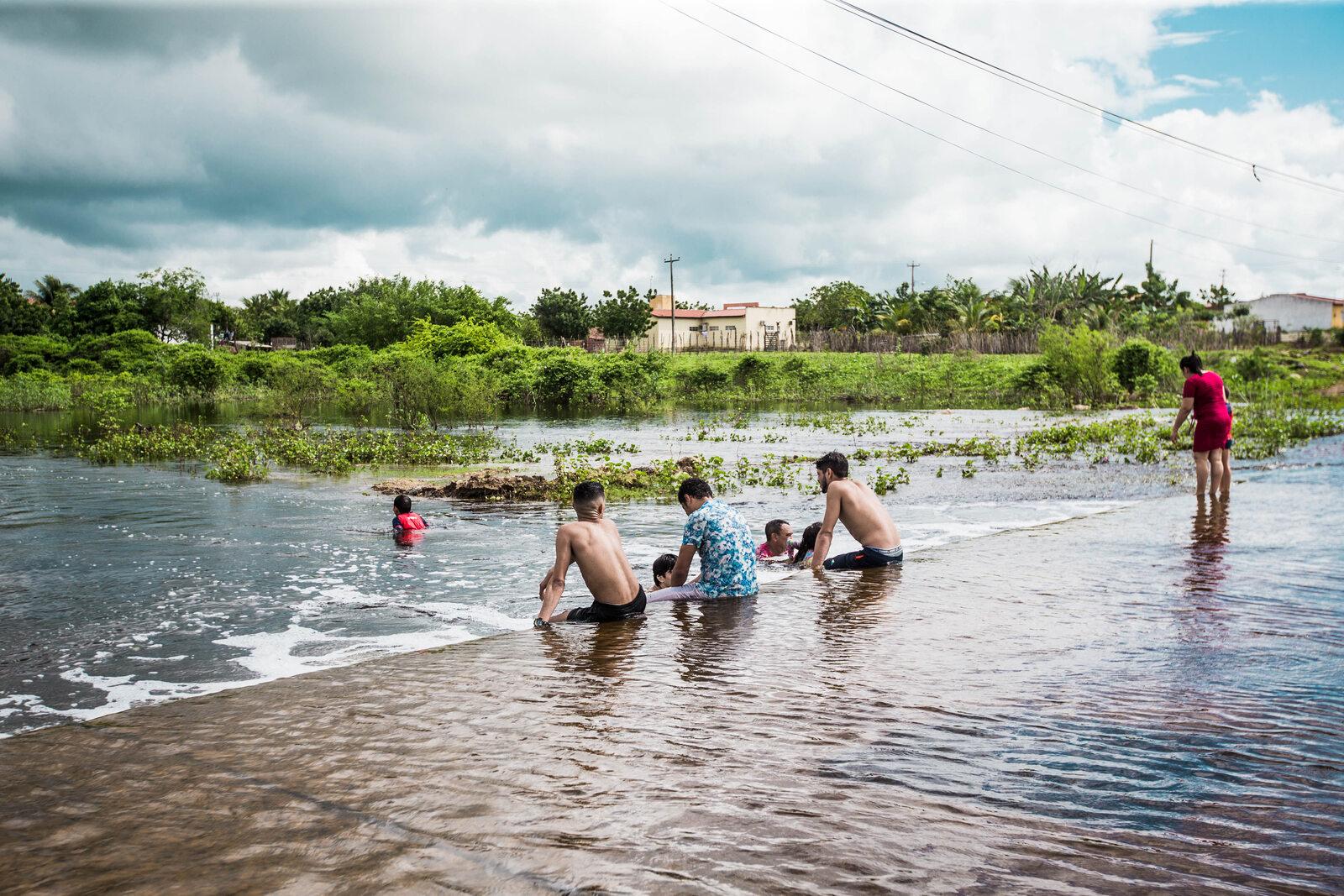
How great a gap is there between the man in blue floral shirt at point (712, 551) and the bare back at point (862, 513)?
4.06ft

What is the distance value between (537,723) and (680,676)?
121 centimetres

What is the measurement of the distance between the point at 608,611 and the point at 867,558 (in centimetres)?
330

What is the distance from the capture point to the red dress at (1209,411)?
13508 mm

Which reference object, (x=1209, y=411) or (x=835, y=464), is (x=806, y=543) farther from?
(x=1209, y=411)

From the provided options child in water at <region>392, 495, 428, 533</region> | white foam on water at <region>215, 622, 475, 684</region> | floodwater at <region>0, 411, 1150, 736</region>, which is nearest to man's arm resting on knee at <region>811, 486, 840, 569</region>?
floodwater at <region>0, 411, 1150, 736</region>

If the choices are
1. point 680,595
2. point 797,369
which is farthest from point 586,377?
point 680,595

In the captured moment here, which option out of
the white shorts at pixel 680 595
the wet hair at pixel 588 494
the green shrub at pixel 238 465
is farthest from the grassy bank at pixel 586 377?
the wet hair at pixel 588 494

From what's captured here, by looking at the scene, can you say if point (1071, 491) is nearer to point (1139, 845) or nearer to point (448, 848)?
point (1139, 845)

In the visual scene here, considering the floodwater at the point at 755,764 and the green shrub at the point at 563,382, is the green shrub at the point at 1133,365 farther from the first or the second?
the floodwater at the point at 755,764

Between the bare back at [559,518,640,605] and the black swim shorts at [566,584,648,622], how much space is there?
0.13ft

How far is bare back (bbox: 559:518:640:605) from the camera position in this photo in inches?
299

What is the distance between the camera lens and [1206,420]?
44.7 ft

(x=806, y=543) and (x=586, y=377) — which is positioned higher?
(x=586, y=377)

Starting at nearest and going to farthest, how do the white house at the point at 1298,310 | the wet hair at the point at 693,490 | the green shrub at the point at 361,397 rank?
the wet hair at the point at 693,490 < the green shrub at the point at 361,397 < the white house at the point at 1298,310
